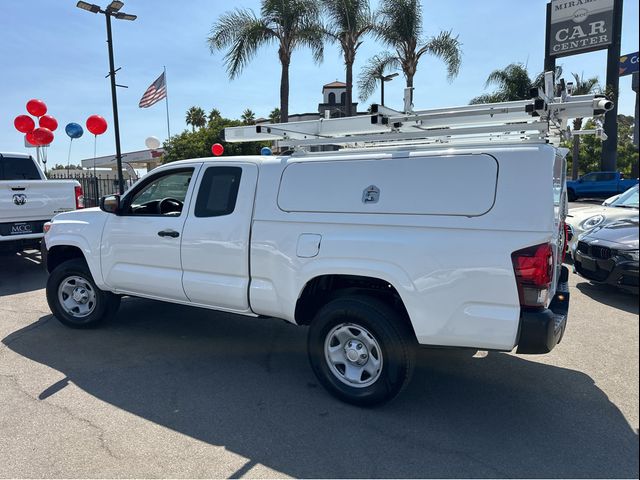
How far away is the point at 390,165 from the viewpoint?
3.50m

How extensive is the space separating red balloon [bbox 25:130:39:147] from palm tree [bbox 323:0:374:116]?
1141 cm

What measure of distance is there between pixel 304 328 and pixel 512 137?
2.95m

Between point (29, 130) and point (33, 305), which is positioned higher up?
point (29, 130)

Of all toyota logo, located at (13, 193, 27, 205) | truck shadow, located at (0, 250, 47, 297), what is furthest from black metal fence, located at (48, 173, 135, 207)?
toyota logo, located at (13, 193, 27, 205)

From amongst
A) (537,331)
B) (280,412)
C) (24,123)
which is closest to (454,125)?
(537,331)

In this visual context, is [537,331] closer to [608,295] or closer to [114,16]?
[608,295]

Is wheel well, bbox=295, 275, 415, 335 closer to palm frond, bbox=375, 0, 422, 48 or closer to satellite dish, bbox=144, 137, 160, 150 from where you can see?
palm frond, bbox=375, 0, 422, 48

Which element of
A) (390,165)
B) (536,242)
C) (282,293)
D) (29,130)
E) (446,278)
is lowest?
(282,293)

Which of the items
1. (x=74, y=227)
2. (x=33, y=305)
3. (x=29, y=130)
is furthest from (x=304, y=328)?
(x=29, y=130)

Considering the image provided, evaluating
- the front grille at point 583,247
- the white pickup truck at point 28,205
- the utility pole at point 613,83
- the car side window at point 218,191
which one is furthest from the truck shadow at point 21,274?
the utility pole at point 613,83

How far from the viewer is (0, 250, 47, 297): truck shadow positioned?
754cm

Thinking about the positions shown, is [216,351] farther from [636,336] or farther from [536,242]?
[636,336]

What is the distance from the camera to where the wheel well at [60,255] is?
5516 mm

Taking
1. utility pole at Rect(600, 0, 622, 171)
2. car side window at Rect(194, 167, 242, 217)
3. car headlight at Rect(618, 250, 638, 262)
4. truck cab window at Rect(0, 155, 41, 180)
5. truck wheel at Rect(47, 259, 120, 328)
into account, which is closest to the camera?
car side window at Rect(194, 167, 242, 217)
